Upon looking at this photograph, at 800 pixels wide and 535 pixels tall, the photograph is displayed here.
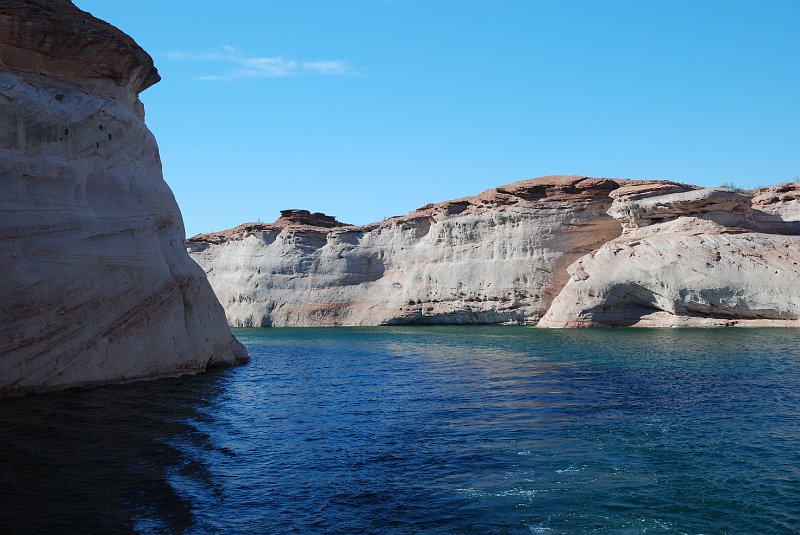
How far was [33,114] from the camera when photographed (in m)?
15.4

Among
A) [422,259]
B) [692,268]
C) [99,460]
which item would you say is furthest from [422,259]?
[99,460]

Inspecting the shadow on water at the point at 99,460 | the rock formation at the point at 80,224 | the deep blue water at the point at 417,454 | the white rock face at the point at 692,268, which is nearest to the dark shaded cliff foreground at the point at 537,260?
the white rock face at the point at 692,268

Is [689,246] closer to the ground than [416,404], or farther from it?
farther from it

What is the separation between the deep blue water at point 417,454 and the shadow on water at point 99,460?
33 mm

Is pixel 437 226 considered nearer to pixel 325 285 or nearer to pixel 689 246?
pixel 325 285

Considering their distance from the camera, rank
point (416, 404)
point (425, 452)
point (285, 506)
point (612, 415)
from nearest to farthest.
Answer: point (285, 506)
point (425, 452)
point (612, 415)
point (416, 404)

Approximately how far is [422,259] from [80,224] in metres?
37.7

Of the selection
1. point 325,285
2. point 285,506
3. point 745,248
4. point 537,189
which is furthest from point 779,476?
point 325,285

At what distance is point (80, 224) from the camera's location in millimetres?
15500

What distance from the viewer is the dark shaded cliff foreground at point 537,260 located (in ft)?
112

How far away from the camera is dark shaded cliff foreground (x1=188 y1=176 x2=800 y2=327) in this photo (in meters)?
34.3

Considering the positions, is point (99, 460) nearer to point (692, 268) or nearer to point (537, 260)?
point (692, 268)

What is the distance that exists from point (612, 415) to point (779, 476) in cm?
421

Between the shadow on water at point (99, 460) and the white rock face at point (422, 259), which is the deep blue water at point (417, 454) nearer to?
the shadow on water at point (99, 460)
